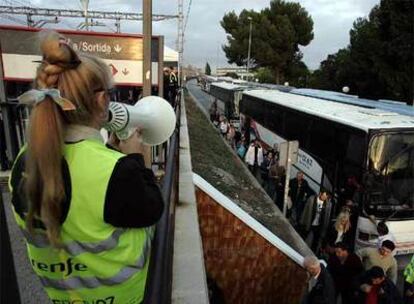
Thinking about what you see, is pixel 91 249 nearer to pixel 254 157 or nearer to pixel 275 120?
pixel 254 157

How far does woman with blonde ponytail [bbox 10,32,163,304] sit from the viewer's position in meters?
1.38

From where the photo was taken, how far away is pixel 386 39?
1160 inches

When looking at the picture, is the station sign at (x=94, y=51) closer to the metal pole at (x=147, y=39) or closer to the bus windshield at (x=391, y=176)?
the metal pole at (x=147, y=39)

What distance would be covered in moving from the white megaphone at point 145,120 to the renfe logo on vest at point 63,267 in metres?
0.52

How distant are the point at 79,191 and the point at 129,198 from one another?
156 millimetres

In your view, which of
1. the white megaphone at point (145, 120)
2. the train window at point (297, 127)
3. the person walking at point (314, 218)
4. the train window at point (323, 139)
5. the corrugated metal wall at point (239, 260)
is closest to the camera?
the white megaphone at point (145, 120)

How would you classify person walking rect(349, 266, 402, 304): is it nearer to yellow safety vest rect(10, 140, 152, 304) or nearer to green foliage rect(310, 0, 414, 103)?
yellow safety vest rect(10, 140, 152, 304)

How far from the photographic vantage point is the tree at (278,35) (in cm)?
5991

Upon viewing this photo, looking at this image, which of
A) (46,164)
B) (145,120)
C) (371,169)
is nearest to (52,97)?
(46,164)

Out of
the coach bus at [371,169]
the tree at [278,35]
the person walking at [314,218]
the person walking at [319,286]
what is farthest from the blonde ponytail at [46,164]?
the tree at [278,35]

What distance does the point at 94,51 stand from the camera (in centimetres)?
630

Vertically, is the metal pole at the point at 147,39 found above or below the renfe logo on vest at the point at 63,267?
above

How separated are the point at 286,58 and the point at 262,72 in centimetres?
421

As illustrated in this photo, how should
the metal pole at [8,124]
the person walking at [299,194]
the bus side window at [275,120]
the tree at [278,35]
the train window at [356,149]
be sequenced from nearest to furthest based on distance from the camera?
the metal pole at [8,124]
the train window at [356,149]
the person walking at [299,194]
the bus side window at [275,120]
the tree at [278,35]
